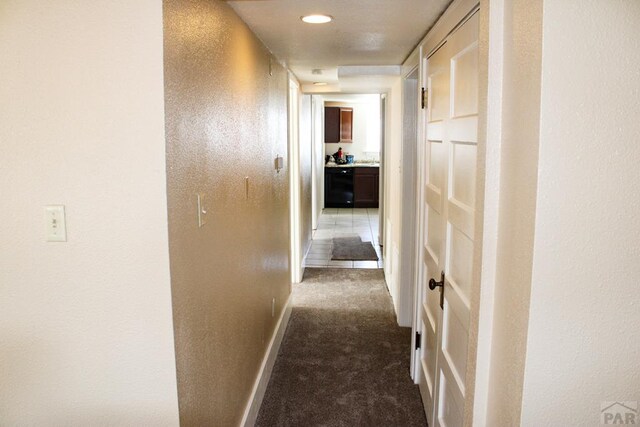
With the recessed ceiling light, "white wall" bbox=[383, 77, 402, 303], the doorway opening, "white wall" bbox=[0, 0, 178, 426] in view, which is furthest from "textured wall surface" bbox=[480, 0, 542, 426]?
the doorway opening

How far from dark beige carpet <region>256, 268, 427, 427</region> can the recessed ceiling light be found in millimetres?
2036

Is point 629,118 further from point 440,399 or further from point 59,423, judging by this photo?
point 59,423

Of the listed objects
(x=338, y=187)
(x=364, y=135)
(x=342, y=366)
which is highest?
(x=364, y=135)

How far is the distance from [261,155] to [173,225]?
55.0 inches

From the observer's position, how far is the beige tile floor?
572 centimetres

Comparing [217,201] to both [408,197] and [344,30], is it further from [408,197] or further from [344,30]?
[408,197]

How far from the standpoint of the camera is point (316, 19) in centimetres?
230

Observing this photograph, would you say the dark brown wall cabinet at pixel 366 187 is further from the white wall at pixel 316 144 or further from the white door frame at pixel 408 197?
the white door frame at pixel 408 197

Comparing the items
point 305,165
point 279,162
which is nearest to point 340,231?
point 305,165

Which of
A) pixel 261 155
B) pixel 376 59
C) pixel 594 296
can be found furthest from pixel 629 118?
pixel 376 59

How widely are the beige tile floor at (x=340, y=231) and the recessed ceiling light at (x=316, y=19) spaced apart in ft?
11.7

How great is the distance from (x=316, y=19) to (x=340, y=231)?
5.34 m

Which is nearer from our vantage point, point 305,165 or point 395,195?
point 395,195

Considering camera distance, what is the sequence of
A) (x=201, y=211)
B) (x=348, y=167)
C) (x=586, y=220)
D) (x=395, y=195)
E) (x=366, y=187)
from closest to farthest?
(x=586, y=220) < (x=201, y=211) < (x=395, y=195) < (x=348, y=167) < (x=366, y=187)
